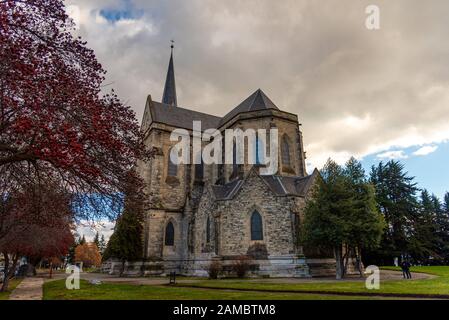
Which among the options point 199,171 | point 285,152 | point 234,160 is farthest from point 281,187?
point 199,171

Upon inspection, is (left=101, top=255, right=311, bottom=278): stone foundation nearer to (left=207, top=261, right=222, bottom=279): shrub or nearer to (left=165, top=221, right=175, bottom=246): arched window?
(left=207, top=261, right=222, bottom=279): shrub

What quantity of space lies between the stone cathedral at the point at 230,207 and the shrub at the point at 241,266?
0.32 metres

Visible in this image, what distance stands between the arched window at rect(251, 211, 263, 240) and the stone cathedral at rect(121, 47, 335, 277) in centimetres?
7

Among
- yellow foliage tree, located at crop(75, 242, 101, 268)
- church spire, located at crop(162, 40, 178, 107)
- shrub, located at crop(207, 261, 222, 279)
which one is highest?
church spire, located at crop(162, 40, 178, 107)

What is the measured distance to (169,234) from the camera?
31.7 meters

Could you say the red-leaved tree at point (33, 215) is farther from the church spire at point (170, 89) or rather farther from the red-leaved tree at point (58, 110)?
the church spire at point (170, 89)

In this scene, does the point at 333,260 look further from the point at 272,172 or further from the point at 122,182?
the point at 122,182

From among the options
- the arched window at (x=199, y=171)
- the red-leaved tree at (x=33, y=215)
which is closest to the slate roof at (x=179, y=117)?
the arched window at (x=199, y=171)

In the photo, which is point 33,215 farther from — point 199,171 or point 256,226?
point 199,171

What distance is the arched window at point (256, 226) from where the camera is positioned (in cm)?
2347

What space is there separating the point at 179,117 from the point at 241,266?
71.3ft

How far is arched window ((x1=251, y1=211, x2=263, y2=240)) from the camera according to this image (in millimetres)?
23469

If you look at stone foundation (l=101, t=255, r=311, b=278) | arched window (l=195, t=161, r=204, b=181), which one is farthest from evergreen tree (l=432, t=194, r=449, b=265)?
arched window (l=195, t=161, r=204, b=181)

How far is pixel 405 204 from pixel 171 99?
36366 mm
